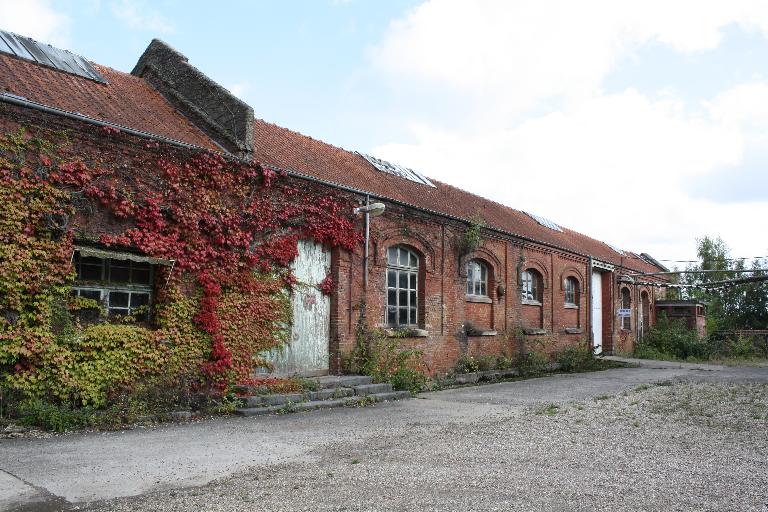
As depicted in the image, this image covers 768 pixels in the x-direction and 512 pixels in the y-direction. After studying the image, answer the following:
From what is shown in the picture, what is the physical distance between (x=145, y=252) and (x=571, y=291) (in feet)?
54.1

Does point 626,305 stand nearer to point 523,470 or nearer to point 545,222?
point 545,222

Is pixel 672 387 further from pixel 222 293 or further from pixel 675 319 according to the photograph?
pixel 675 319

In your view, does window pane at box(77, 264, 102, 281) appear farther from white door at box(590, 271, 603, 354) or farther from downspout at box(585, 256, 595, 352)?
white door at box(590, 271, 603, 354)

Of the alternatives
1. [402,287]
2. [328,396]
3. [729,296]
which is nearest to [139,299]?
[328,396]

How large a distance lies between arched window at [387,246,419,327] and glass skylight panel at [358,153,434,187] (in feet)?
12.5

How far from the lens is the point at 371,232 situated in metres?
13.4

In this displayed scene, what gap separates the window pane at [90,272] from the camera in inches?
363

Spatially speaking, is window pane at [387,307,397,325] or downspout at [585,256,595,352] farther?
downspout at [585,256,595,352]

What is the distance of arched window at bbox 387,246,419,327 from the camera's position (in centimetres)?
1412

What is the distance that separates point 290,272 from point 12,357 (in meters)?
4.81

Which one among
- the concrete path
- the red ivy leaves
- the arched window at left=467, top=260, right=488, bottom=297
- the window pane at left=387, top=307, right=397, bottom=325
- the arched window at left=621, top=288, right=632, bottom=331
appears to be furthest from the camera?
the arched window at left=621, top=288, right=632, bottom=331

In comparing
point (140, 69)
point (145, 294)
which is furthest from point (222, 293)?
point (140, 69)

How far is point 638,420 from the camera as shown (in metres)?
9.21

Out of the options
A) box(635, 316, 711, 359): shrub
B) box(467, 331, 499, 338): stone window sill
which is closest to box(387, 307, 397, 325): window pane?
box(467, 331, 499, 338): stone window sill
